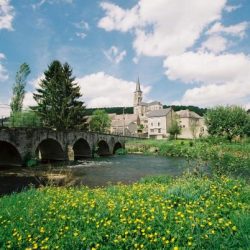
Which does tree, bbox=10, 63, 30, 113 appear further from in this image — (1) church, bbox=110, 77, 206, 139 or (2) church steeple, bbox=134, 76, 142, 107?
(2) church steeple, bbox=134, 76, 142, 107

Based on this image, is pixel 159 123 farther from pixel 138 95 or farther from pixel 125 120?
pixel 138 95

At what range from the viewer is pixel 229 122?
152ft

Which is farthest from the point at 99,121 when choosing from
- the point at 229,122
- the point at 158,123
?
the point at 229,122

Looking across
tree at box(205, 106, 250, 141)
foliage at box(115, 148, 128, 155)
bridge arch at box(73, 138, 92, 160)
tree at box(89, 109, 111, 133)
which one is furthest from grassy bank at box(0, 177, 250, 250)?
tree at box(89, 109, 111, 133)

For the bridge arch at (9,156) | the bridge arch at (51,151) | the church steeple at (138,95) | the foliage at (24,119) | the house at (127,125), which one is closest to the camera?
the bridge arch at (9,156)

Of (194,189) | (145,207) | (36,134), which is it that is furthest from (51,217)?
(36,134)

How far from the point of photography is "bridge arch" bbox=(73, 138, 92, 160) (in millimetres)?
38156

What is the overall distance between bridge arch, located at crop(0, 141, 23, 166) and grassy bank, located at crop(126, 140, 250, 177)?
1514 cm

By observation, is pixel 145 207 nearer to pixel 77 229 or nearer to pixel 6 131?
pixel 77 229

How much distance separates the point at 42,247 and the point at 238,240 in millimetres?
3735

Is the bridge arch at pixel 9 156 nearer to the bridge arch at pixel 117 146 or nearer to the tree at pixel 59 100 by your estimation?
the tree at pixel 59 100

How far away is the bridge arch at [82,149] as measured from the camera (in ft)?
125

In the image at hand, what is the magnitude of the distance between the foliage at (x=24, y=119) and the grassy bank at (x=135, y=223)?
3356 centimetres

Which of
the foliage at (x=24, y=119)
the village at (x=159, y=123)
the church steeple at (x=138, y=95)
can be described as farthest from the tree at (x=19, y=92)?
the church steeple at (x=138, y=95)
